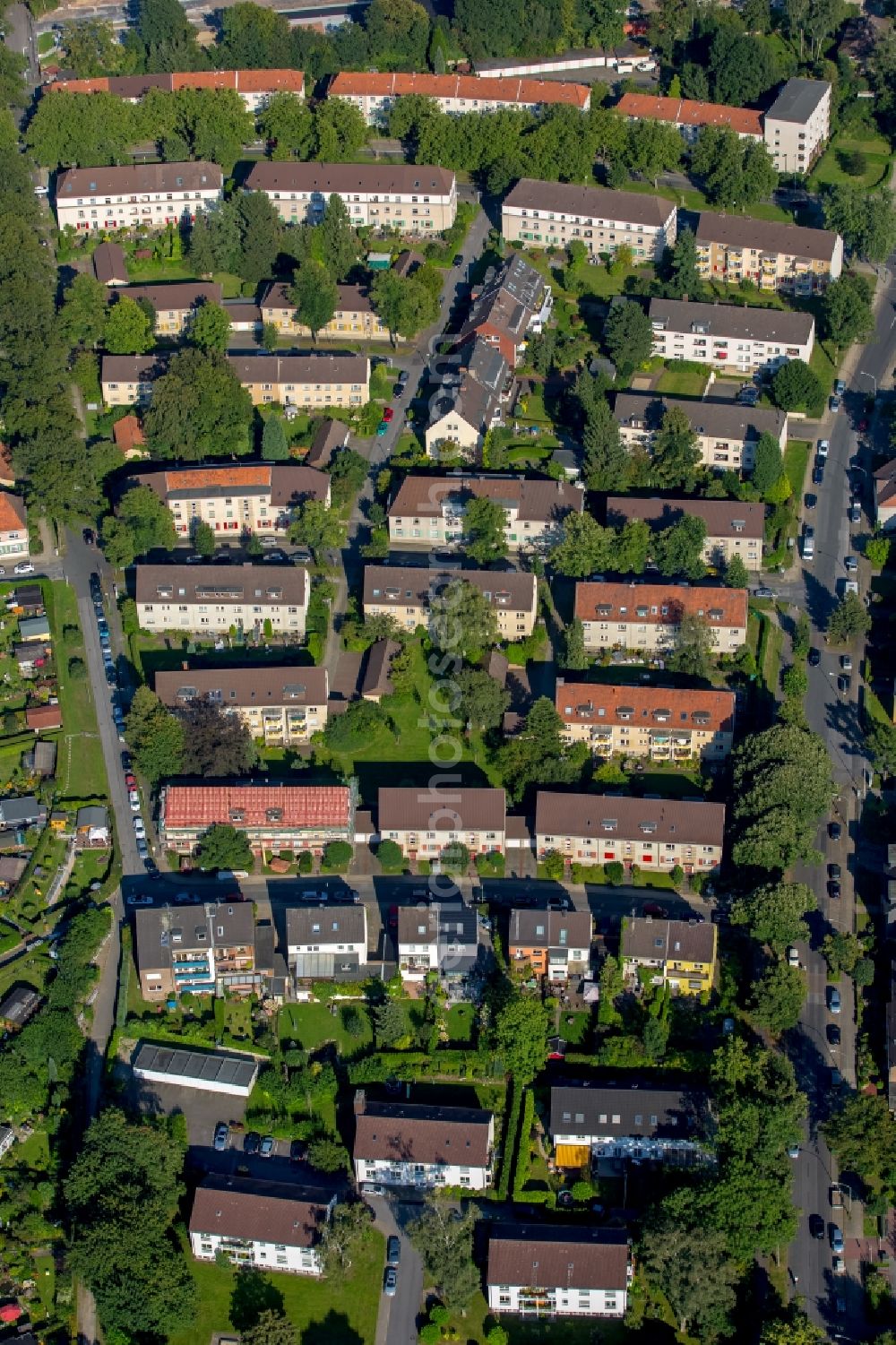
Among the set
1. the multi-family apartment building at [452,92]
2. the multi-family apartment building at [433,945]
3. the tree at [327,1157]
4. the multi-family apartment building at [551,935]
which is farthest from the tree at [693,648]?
the multi-family apartment building at [452,92]

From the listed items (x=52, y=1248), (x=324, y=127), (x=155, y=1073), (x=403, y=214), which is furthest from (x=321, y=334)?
(x=52, y=1248)

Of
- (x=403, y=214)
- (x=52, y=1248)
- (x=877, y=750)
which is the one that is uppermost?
(x=403, y=214)

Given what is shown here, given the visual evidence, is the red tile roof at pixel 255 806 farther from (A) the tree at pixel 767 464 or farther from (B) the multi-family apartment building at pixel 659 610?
(A) the tree at pixel 767 464

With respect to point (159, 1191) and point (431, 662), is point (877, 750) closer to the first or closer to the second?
point (431, 662)

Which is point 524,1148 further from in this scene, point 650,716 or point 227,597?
point 227,597

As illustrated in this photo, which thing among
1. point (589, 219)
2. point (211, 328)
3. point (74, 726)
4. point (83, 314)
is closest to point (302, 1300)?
point (74, 726)

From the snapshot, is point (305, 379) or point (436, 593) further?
point (305, 379)

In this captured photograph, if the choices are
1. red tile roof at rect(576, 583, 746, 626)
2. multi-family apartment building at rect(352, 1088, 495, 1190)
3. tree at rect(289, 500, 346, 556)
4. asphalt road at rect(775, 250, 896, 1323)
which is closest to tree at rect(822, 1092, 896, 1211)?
asphalt road at rect(775, 250, 896, 1323)
